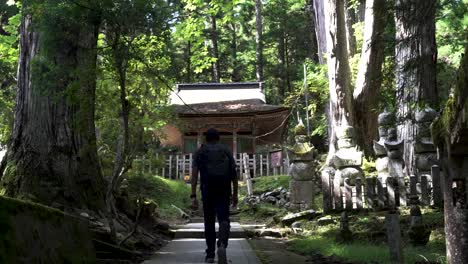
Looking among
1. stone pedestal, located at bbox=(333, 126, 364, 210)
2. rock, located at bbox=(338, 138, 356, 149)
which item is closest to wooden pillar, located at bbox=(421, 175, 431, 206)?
stone pedestal, located at bbox=(333, 126, 364, 210)

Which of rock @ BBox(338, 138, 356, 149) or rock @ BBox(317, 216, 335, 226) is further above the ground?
rock @ BBox(338, 138, 356, 149)

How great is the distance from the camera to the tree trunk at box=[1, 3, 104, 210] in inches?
212

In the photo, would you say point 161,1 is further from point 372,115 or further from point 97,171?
point 372,115

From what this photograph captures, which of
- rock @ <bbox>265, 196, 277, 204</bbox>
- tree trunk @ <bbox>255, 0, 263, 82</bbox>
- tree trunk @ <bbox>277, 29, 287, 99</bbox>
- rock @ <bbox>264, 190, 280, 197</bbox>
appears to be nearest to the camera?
rock @ <bbox>265, 196, 277, 204</bbox>

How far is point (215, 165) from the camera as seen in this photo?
5.34 m

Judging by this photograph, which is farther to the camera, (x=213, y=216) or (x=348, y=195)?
(x=348, y=195)

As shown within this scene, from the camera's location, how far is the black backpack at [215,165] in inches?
209

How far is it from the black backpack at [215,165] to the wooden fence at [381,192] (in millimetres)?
3009

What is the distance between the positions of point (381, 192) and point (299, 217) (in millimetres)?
2065

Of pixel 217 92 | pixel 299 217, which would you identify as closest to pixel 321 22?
pixel 299 217

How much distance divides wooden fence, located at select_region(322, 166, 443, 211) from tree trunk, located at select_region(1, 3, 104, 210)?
15.0 ft

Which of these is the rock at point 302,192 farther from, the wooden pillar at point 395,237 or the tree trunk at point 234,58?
the tree trunk at point 234,58

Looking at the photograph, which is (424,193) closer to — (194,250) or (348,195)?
(348,195)

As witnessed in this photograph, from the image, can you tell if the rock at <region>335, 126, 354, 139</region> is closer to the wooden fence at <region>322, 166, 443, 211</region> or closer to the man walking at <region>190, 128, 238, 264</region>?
the wooden fence at <region>322, 166, 443, 211</region>
